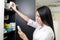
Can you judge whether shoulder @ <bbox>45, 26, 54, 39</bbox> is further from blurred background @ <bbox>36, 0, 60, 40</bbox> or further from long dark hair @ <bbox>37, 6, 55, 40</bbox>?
blurred background @ <bbox>36, 0, 60, 40</bbox>

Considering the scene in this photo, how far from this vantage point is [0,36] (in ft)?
3.77

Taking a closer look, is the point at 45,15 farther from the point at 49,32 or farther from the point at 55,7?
the point at 55,7

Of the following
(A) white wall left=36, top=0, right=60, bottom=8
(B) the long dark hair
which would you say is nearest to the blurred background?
(A) white wall left=36, top=0, right=60, bottom=8

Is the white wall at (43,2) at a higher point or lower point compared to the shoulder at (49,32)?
higher

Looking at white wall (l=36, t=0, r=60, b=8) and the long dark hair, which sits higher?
white wall (l=36, t=0, r=60, b=8)

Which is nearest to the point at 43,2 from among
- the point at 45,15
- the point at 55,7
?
the point at 55,7

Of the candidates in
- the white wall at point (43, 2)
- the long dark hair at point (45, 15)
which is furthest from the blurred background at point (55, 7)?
the long dark hair at point (45, 15)

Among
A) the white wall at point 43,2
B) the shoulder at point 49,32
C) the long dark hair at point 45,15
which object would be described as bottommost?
the shoulder at point 49,32

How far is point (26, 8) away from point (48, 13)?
1.38ft

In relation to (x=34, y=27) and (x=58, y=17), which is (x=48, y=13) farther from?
(x=58, y=17)

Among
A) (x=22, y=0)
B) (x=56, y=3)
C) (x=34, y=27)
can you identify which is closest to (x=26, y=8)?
(x=22, y=0)

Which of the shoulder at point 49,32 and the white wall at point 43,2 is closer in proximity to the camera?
the shoulder at point 49,32

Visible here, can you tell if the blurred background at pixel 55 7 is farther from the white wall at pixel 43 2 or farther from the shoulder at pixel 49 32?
the shoulder at pixel 49 32

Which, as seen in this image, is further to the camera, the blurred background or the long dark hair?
the blurred background
